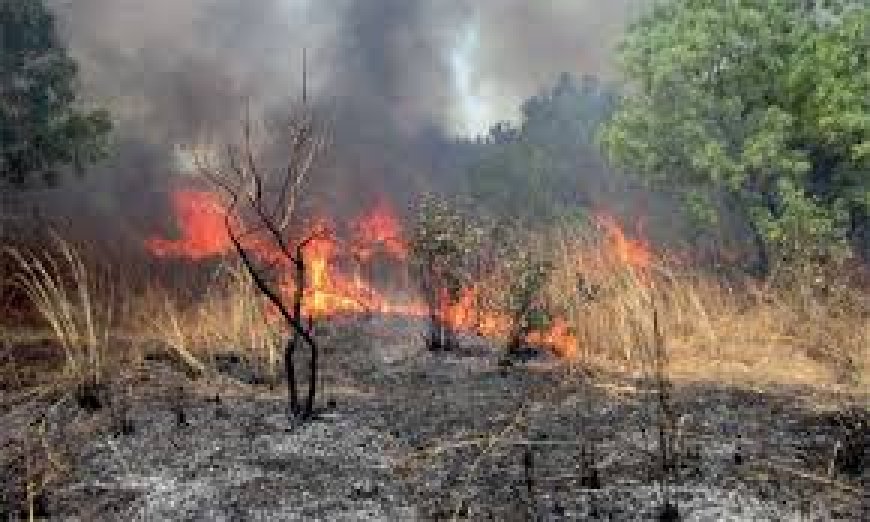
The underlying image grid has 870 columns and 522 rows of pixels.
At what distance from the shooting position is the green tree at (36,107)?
871 inches

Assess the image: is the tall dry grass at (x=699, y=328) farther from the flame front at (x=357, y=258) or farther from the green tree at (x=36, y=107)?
the green tree at (x=36, y=107)

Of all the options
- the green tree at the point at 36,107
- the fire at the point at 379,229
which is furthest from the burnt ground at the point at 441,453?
the fire at the point at 379,229

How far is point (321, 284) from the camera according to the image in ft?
68.7

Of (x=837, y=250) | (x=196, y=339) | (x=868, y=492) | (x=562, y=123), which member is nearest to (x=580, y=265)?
(x=196, y=339)

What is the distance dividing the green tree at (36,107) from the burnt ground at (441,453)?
37.1ft

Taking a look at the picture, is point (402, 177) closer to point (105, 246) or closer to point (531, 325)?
point (105, 246)

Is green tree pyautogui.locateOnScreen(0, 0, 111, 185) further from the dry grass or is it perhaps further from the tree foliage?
the tree foliage

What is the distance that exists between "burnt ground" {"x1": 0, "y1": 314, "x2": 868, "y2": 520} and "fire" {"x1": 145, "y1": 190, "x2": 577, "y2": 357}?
2612 mm

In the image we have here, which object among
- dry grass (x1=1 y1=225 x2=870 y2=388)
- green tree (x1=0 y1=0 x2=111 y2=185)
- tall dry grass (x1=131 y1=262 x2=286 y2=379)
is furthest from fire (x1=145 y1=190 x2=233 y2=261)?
tall dry grass (x1=131 y1=262 x2=286 y2=379)

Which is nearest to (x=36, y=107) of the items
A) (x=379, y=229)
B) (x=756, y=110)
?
(x=379, y=229)

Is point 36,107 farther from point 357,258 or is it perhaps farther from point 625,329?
point 625,329

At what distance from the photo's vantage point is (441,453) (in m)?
9.14

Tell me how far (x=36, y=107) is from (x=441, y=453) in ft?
51.5

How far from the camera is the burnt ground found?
310 inches
